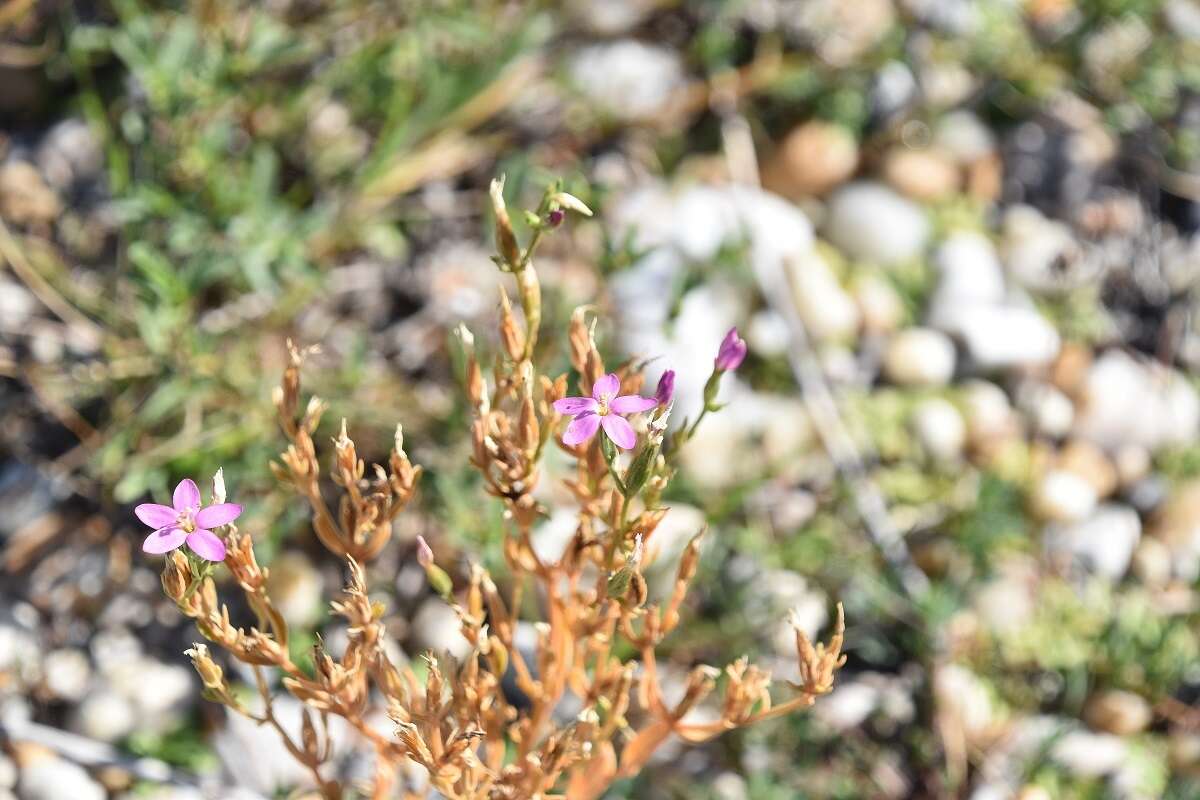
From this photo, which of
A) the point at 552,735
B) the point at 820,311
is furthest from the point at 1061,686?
the point at 552,735

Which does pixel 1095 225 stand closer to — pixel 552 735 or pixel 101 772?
pixel 552 735

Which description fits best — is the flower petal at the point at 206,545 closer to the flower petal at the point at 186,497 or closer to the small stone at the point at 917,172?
the flower petal at the point at 186,497

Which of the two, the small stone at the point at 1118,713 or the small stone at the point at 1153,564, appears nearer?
the small stone at the point at 1118,713

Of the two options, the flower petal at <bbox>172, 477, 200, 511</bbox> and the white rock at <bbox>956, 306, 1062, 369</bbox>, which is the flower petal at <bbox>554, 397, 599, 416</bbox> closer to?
the flower petal at <bbox>172, 477, 200, 511</bbox>

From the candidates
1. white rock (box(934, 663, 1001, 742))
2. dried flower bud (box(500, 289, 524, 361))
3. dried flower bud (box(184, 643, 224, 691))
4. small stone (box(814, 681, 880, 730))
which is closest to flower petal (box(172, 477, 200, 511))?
dried flower bud (box(184, 643, 224, 691))

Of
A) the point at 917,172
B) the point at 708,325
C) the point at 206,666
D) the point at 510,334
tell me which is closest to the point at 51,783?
the point at 206,666

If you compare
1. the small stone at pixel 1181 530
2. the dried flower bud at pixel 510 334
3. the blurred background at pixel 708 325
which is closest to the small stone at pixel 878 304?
the blurred background at pixel 708 325
